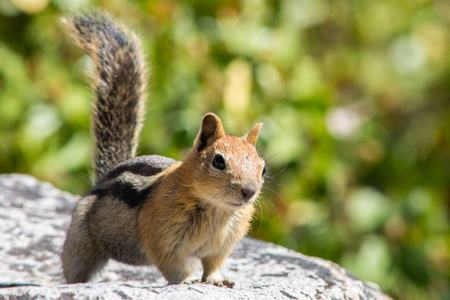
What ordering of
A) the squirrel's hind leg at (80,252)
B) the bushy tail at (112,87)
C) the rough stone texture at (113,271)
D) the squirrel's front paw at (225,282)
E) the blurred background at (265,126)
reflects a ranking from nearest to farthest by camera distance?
the rough stone texture at (113,271) < the squirrel's front paw at (225,282) < the squirrel's hind leg at (80,252) < the bushy tail at (112,87) < the blurred background at (265,126)

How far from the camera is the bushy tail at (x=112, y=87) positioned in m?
3.07

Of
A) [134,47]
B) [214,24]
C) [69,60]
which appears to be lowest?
[69,60]

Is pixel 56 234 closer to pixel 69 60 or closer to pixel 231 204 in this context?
pixel 231 204

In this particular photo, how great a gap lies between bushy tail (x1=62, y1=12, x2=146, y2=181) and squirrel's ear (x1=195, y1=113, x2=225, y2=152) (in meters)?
0.71

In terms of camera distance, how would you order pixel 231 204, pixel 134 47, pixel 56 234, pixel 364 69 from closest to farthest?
pixel 231 204
pixel 134 47
pixel 56 234
pixel 364 69

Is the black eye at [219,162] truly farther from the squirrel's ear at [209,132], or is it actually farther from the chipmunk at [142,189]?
the squirrel's ear at [209,132]

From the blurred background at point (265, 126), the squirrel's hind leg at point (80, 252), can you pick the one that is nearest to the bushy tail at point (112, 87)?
the squirrel's hind leg at point (80, 252)

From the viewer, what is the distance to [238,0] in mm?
4711

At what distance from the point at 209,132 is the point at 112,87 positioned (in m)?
0.78

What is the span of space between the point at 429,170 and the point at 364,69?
1038 millimetres

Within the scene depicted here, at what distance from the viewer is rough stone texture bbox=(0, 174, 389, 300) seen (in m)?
1.88

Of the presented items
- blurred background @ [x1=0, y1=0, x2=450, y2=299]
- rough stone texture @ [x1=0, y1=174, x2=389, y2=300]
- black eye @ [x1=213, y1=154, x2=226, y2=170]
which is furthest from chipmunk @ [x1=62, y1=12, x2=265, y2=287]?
blurred background @ [x1=0, y1=0, x2=450, y2=299]

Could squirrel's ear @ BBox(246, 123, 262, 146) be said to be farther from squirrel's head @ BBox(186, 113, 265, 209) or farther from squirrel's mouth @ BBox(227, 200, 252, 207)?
squirrel's mouth @ BBox(227, 200, 252, 207)

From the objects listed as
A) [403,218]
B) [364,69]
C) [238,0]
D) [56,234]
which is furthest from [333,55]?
[56,234]
